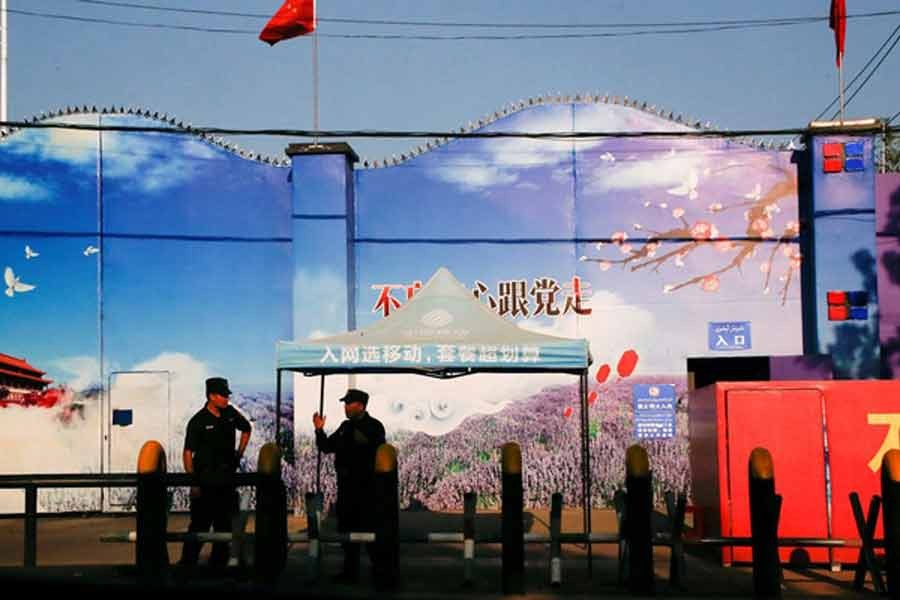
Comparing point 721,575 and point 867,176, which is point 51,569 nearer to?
point 721,575

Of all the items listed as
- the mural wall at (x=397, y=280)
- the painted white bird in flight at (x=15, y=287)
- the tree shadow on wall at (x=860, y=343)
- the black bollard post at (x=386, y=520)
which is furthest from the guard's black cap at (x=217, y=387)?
the tree shadow on wall at (x=860, y=343)

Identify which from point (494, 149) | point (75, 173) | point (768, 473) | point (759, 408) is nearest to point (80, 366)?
point (75, 173)

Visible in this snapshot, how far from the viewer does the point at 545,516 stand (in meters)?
19.1

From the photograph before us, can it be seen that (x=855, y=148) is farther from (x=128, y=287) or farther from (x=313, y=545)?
(x=313, y=545)

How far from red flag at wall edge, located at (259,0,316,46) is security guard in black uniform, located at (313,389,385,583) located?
836cm

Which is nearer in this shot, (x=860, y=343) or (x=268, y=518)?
(x=268, y=518)

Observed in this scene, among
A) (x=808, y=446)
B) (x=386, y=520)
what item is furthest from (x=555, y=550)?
(x=808, y=446)

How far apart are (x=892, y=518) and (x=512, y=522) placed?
9.94ft

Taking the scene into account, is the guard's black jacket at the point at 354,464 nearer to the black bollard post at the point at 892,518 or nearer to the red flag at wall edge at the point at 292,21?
the black bollard post at the point at 892,518

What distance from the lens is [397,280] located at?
20.1 metres

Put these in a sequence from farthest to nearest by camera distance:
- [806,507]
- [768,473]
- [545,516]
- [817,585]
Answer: [545,516]
[806,507]
[817,585]
[768,473]

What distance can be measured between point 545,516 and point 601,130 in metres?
5.77

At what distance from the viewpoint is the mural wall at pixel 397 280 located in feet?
64.5

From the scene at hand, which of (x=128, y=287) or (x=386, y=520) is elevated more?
(x=128, y=287)
